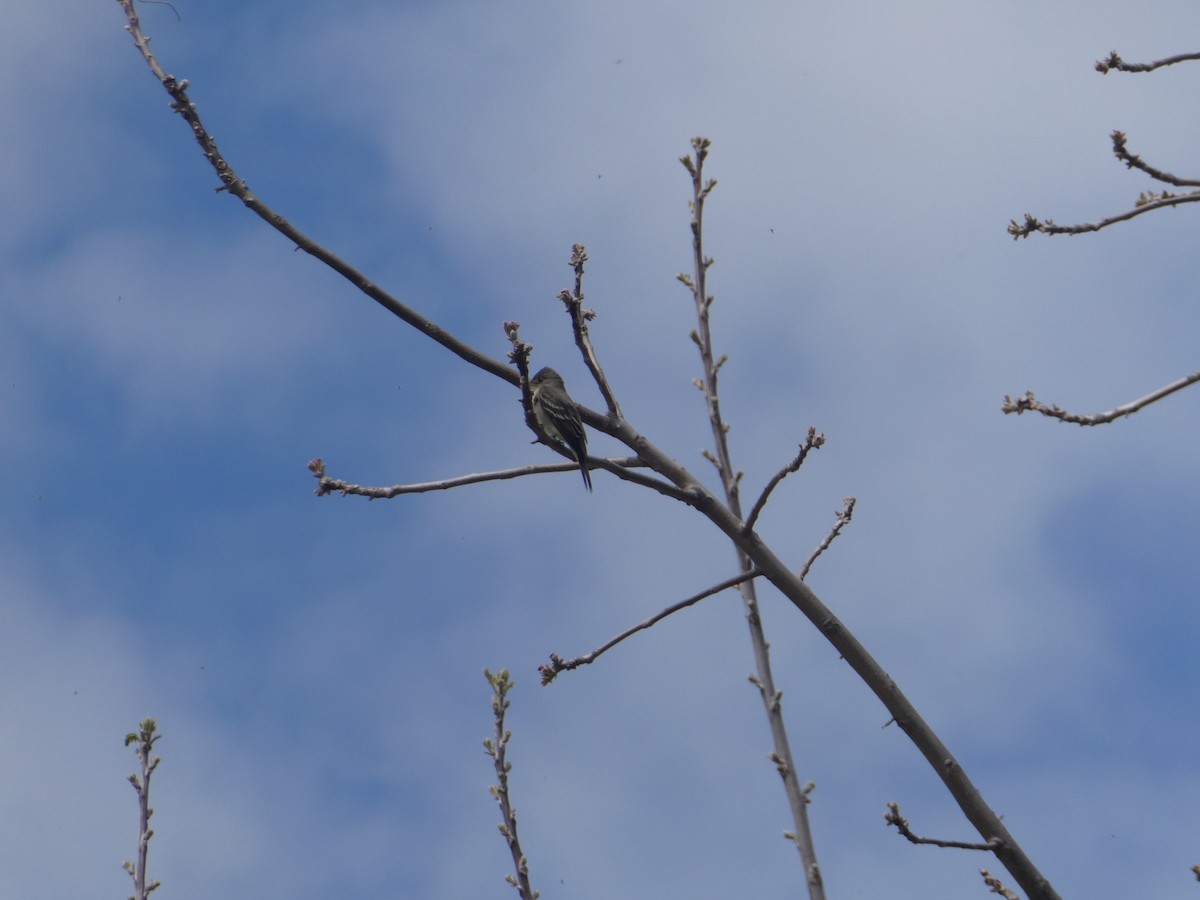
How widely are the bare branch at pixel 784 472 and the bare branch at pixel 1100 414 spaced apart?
2.64 feet

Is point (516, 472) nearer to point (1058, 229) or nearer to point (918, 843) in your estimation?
point (918, 843)

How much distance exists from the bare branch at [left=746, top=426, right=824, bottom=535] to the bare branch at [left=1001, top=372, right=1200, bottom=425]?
0.80m

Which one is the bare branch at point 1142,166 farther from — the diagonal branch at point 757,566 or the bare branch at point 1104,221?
the diagonal branch at point 757,566

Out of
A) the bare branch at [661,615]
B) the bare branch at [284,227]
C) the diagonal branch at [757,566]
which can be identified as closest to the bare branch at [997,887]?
the diagonal branch at [757,566]

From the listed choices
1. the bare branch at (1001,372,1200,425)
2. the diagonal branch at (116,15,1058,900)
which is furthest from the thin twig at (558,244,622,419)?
the bare branch at (1001,372,1200,425)

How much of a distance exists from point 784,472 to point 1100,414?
3.99 feet

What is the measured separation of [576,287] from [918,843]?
261 centimetres

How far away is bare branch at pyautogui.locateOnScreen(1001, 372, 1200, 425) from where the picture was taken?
435 cm

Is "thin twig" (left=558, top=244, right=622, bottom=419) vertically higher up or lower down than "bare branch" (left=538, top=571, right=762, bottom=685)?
higher up

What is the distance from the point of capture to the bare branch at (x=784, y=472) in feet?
15.0

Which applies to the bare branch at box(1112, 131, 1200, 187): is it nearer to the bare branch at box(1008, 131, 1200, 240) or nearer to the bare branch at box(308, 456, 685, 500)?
the bare branch at box(1008, 131, 1200, 240)

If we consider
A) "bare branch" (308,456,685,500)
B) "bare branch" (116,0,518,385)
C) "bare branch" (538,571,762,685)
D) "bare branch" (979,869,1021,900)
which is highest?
"bare branch" (116,0,518,385)

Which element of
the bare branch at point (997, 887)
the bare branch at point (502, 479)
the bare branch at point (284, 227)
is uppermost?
the bare branch at point (284, 227)

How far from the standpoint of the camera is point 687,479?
4.81 metres
